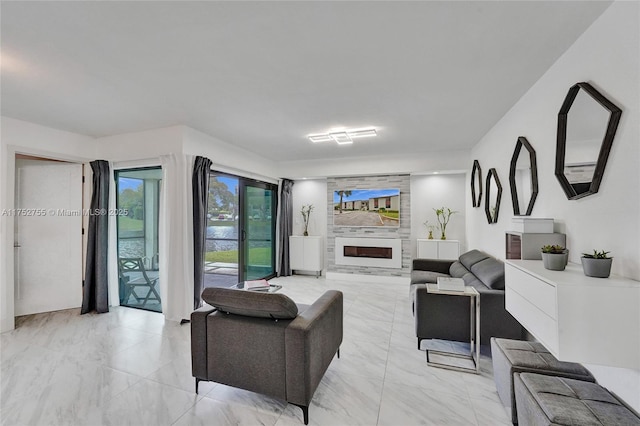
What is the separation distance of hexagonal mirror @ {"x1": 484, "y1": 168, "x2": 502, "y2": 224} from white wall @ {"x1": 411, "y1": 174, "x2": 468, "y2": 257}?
63.6 inches

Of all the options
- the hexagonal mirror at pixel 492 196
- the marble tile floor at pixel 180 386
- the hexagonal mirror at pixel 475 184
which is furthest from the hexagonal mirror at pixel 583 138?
the hexagonal mirror at pixel 475 184

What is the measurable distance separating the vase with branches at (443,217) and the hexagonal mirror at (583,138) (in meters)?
3.51

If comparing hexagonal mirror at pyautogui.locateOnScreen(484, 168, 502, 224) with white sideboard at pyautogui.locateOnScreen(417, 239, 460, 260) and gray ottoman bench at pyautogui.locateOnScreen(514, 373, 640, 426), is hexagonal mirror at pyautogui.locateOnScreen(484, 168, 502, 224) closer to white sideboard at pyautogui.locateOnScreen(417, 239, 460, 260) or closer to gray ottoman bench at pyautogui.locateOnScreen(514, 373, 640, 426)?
white sideboard at pyautogui.locateOnScreen(417, 239, 460, 260)

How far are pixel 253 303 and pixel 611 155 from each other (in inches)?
94.3

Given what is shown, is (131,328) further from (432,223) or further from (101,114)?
(432,223)

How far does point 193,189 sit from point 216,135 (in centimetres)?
92

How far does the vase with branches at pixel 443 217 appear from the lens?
5523 millimetres

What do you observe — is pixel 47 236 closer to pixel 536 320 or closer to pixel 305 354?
pixel 305 354

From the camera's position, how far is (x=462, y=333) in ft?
9.11

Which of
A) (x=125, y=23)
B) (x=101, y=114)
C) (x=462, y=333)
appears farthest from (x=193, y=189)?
(x=462, y=333)

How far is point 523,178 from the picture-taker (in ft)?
9.16

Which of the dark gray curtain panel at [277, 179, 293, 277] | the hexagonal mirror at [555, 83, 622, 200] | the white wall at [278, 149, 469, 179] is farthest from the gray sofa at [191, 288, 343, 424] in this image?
the dark gray curtain panel at [277, 179, 293, 277]

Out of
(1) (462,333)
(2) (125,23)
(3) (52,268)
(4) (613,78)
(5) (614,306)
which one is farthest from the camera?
(3) (52,268)

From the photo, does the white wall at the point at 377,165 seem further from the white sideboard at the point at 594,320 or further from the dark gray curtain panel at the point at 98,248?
the white sideboard at the point at 594,320
